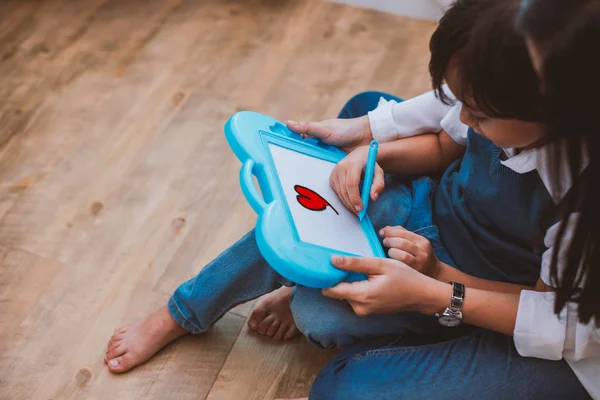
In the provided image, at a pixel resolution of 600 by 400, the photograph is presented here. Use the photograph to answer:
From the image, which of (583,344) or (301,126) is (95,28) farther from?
(583,344)

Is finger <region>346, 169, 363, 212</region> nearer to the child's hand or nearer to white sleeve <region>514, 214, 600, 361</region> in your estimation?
the child's hand

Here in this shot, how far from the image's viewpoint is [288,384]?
3.37 feet

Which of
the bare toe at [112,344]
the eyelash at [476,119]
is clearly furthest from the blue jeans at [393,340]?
the eyelash at [476,119]

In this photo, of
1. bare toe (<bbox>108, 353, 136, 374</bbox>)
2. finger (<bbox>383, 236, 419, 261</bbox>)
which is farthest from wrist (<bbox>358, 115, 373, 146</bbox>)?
bare toe (<bbox>108, 353, 136, 374</bbox>)

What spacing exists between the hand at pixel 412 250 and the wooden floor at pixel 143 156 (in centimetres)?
31

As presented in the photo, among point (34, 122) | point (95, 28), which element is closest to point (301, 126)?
point (34, 122)

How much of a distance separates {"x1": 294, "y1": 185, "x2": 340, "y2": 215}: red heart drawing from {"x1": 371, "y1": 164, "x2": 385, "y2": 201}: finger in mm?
54

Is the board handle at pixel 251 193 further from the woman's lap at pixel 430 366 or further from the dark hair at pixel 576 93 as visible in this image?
the dark hair at pixel 576 93

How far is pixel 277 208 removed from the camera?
2.55 feet

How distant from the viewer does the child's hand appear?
86 cm

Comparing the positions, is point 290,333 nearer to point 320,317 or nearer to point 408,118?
point 320,317

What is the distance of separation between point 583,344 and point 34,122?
3.74ft

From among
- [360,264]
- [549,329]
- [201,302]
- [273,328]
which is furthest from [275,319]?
[549,329]

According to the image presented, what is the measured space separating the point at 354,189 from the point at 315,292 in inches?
6.2
